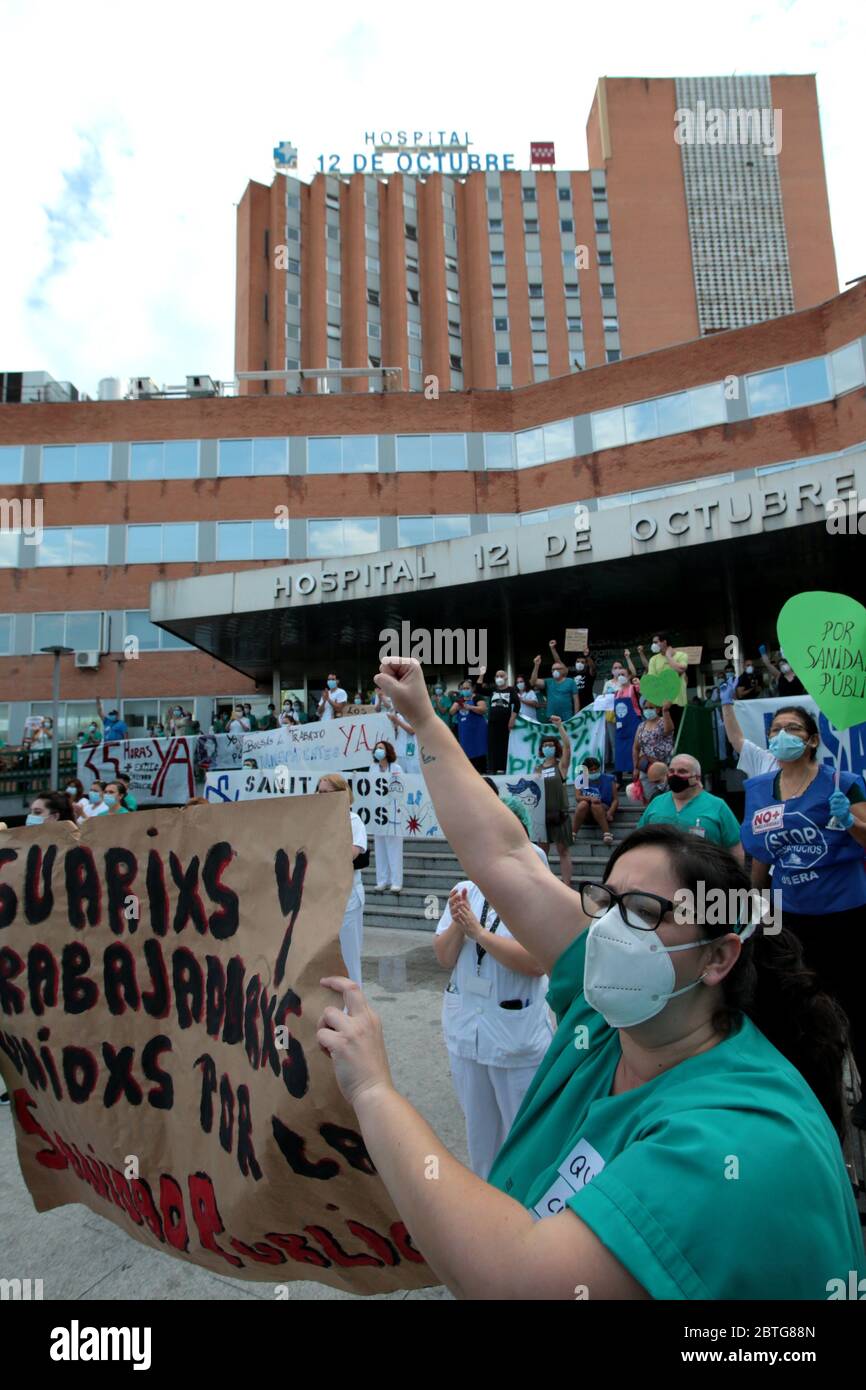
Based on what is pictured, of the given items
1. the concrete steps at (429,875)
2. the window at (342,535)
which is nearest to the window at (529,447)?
the window at (342,535)

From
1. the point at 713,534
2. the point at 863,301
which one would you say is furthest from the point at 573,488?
the point at 713,534

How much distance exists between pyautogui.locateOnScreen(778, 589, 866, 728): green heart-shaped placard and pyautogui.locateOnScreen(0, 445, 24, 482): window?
34295mm

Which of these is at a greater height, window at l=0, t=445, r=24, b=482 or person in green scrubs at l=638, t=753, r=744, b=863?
window at l=0, t=445, r=24, b=482

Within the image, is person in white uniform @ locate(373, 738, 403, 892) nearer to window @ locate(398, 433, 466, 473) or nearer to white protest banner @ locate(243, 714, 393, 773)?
white protest banner @ locate(243, 714, 393, 773)

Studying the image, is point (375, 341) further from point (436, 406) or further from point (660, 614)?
point (660, 614)

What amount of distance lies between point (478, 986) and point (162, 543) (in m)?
30.9

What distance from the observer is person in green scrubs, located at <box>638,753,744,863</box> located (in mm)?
4961

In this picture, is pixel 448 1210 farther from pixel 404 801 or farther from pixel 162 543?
pixel 162 543

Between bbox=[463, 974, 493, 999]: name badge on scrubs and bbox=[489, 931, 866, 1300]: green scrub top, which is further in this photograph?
bbox=[463, 974, 493, 999]: name badge on scrubs

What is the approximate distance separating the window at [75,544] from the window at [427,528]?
11.7m

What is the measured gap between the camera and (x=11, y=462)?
3231 centimetres

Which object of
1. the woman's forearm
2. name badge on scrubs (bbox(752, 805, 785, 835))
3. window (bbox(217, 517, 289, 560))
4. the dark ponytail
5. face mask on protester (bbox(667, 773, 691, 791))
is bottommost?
the woman's forearm

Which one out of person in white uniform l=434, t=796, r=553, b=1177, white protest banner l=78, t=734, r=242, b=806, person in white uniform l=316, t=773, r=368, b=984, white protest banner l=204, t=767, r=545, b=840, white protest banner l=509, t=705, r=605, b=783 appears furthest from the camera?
white protest banner l=78, t=734, r=242, b=806

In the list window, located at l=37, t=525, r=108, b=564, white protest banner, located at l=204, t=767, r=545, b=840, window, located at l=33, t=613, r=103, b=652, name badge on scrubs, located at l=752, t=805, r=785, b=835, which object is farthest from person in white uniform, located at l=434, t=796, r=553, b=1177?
window, located at l=37, t=525, r=108, b=564
